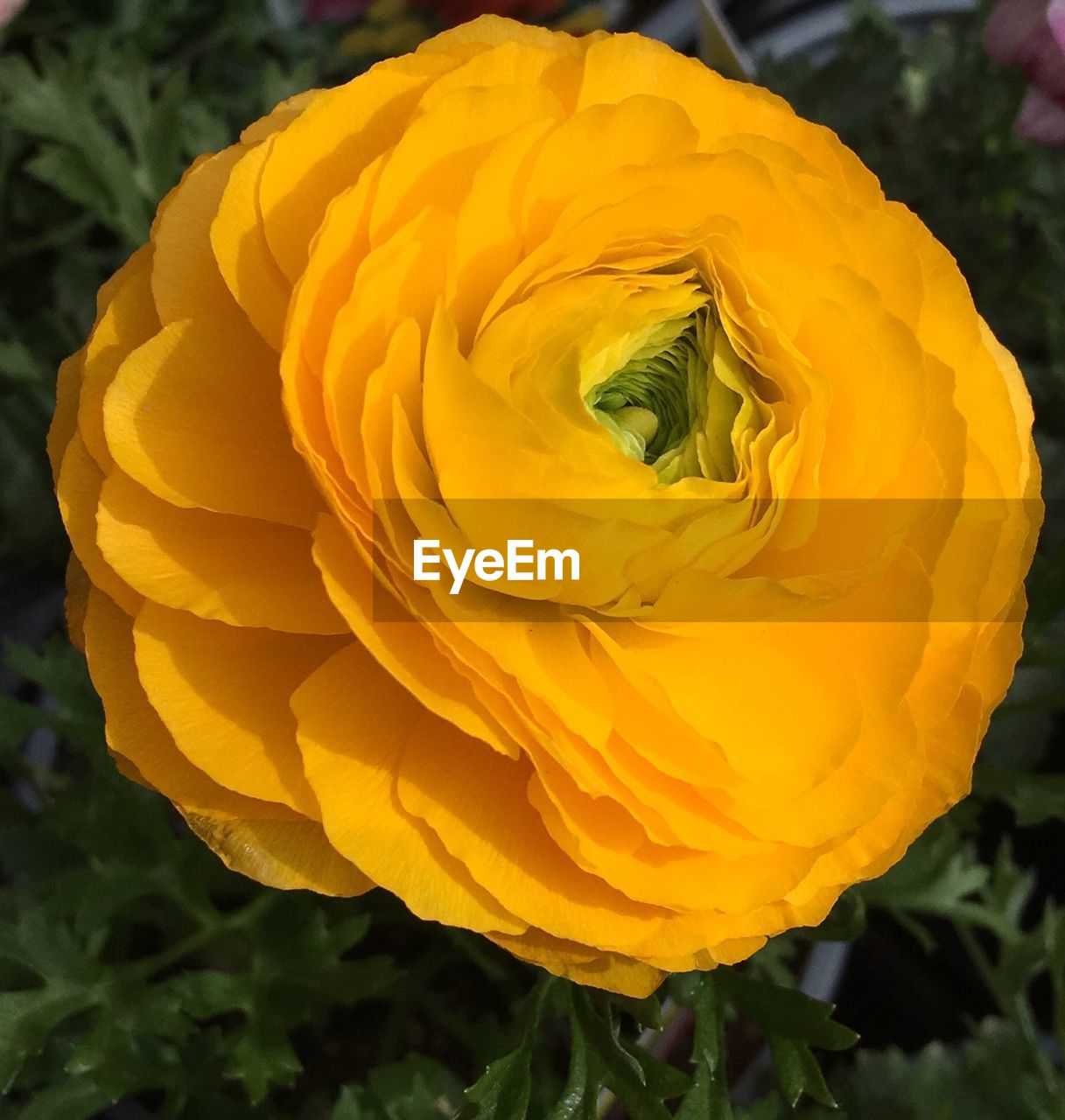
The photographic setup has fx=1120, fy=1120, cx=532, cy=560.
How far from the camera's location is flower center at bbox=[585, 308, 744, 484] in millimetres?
424

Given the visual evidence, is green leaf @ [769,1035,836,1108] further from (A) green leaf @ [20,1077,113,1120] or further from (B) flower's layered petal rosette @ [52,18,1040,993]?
(A) green leaf @ [20,1077,113,1120]

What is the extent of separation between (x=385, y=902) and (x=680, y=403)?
0.43m

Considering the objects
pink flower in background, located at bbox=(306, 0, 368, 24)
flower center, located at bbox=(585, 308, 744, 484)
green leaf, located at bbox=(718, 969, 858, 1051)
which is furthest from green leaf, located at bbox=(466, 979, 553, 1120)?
pink flower in background, located at bbox=(306, 0, 368, 24)

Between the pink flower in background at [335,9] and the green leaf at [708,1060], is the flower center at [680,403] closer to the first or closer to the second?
the green leaf at [708,1060]

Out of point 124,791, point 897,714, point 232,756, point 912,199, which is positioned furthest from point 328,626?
point 912,199

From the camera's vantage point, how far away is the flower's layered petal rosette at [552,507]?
0.37m

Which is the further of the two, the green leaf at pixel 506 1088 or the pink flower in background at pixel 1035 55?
the pink flower in background at pixel 1035 55

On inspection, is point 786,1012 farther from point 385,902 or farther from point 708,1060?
point 385,902

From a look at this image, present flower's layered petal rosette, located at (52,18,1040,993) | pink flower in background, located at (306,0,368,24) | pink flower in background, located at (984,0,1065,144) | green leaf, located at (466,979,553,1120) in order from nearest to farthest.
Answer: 1. flower's layered petal rosette, located at (52,18,1040,993)
2. green leaf, located at (466,979,553,1120)
3. pink flower in background, located at (984,0,1065,144)
4. pink flower in background, located at (306,0,368,24)

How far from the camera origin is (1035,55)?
776 millimetres

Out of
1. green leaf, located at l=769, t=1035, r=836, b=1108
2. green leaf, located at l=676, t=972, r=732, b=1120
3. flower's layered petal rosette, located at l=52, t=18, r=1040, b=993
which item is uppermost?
flower's layered petal rosette, located at l=52, t=18, r=1040, b=993

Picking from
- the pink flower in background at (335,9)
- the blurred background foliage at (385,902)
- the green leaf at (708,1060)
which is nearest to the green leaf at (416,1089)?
the blurred background foliage at (385,902)

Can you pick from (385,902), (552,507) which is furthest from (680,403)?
(385,902)

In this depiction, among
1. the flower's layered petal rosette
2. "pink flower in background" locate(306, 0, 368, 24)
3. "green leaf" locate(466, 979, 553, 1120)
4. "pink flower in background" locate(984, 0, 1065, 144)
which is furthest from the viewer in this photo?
"pink flower in background" locate(306, 0, 368, 24)
